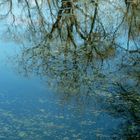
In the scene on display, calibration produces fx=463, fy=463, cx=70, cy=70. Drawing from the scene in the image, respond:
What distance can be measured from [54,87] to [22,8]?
639cm

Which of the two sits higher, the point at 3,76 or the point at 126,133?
the point at 3,76

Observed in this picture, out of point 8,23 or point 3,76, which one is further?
point 8,23

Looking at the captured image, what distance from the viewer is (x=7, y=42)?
11766 mm

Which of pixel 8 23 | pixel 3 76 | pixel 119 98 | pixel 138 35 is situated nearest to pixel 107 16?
pixel 138 35

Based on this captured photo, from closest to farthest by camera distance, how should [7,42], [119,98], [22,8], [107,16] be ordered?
[119,98]
[7,42]
[107,16]
[22,8]

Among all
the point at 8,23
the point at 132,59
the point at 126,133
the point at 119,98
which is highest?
the point at 8,23

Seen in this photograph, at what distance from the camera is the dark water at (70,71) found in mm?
6957

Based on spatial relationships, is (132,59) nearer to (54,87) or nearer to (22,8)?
(54,87)

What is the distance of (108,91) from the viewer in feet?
26.3

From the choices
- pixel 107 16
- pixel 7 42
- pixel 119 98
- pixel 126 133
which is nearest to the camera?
pixel 126 133

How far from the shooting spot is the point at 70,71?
885 centimetres

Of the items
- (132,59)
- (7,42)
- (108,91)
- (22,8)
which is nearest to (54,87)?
(108,91)

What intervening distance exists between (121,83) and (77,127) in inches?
72.0

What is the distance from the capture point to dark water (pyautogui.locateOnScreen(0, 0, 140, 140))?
22.8 ft
